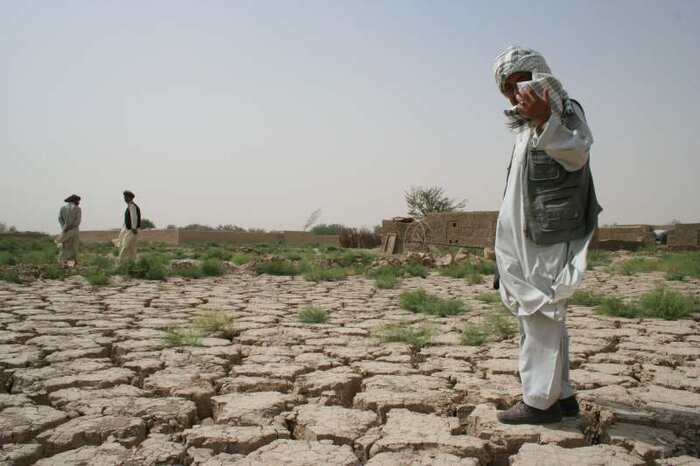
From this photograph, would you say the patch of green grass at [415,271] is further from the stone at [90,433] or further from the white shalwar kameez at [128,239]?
the stone at [90,433]

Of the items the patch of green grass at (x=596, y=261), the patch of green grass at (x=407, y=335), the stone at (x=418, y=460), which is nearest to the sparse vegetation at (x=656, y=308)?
the patch of green grass at (x=407, y=335)

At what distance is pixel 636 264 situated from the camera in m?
10.5

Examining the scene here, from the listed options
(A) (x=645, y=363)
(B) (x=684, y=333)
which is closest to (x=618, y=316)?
(B) (x=684, y=333)

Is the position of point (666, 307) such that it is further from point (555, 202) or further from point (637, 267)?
point (637, 267)

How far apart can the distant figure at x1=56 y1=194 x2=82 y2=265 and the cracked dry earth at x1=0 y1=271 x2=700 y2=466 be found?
635 centimetres

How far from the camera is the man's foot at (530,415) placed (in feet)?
7.59

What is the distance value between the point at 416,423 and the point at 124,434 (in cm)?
114

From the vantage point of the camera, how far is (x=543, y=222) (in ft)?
7.56

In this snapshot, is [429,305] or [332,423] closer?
[332,423]

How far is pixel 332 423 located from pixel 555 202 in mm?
1242

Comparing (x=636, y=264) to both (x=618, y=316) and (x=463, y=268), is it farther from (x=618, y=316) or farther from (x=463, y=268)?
(x=618, y=316)

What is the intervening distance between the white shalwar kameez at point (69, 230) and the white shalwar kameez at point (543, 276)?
10248 mm

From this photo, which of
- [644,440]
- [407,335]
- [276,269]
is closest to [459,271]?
[276,269]

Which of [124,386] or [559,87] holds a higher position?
[559,87]
